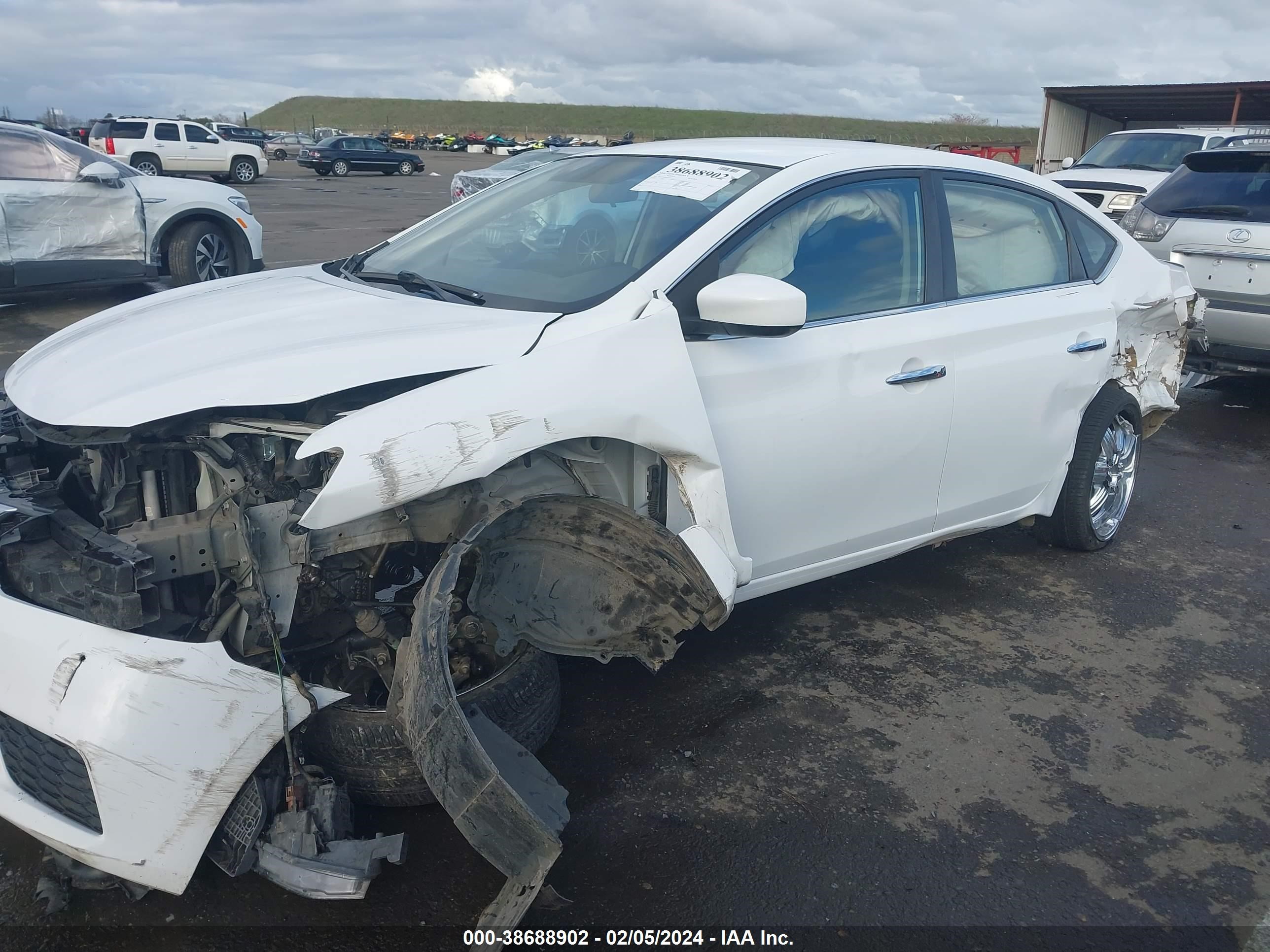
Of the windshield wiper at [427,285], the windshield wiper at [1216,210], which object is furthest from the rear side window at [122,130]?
the windshield wiper at [427,285]

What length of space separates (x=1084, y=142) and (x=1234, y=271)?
1520cm

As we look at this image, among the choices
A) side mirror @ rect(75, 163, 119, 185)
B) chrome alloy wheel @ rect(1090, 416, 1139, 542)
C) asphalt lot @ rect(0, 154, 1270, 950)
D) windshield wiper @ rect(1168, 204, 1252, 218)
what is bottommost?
asphalt lot @ rect(0, 154, 1270, 950)

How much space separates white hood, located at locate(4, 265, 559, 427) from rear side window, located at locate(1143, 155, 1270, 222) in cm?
584

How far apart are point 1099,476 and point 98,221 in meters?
8.44

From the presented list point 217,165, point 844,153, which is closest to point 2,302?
point 844,153

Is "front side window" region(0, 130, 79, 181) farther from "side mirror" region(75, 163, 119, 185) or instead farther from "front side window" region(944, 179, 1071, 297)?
"front side window" region(944, 179, 1071, 297)

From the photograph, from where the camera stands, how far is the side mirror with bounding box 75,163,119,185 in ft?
29.6

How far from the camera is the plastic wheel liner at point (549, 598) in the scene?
2.37 metres

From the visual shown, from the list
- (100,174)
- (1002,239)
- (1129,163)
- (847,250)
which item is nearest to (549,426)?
(847,250)

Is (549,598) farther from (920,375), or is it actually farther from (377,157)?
(377,157)

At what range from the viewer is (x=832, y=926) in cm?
247

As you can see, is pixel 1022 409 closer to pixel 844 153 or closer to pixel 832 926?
pixel 844 153

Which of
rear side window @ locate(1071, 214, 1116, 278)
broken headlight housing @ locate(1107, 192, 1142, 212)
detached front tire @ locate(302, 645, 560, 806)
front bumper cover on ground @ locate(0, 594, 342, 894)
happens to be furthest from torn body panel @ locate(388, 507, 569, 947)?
broken headlight housing @ locate(1107, 192, 1142, 212)

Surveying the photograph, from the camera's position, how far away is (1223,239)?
6719mm
